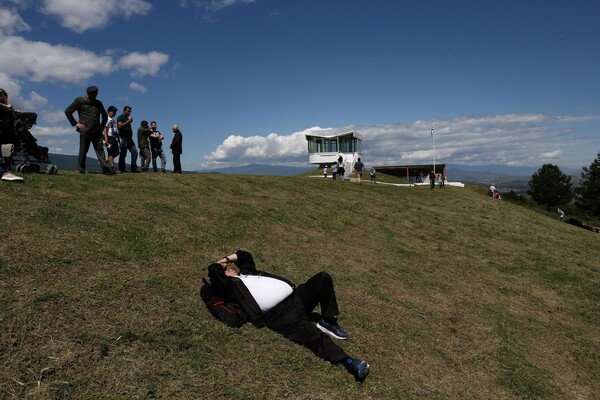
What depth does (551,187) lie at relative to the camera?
81438mm

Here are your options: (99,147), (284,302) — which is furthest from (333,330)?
(99,147)

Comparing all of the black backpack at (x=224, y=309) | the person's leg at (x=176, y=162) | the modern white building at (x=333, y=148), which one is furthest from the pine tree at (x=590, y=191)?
the black backpack at (x=224, y=309)

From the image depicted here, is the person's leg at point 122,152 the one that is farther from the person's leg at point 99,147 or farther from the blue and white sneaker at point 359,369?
the blue and white sneaker at point 359,369

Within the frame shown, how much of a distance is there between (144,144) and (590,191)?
7973cm

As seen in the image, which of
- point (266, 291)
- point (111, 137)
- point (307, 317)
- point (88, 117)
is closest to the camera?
point (266, 291)

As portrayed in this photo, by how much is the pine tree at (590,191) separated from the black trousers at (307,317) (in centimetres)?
7928

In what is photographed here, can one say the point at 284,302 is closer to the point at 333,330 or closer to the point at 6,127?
the point at 333,330

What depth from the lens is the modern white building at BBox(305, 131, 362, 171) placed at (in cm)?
7400

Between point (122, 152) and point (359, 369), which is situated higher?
point (122, 152)

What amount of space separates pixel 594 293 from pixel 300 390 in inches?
482

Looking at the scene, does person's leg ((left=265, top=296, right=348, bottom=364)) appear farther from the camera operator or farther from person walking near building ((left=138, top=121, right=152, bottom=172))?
person walking near building ((left=138, top=121, right=152, bottom=172))

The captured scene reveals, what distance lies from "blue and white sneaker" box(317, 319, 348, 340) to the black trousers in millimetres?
290

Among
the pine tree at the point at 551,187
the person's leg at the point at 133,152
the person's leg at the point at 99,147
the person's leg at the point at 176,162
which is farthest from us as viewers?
the pine tree at the point at 551,187

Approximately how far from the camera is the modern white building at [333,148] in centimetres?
7400
